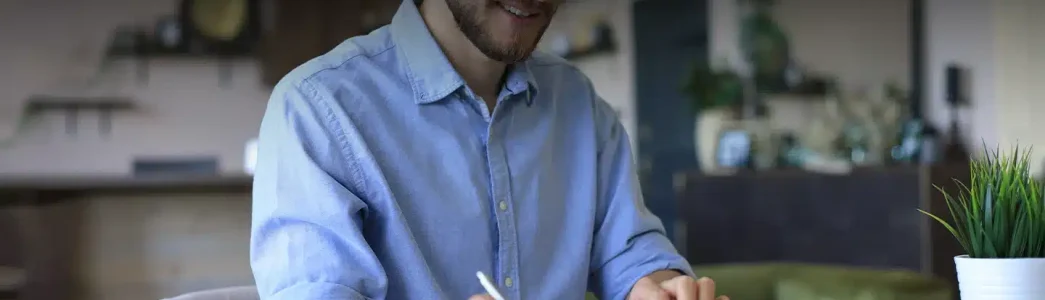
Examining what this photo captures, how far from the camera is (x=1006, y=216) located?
0.69 meters

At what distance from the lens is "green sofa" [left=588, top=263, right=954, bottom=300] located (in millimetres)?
1716

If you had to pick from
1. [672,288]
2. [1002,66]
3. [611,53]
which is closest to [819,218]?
[1002,66]

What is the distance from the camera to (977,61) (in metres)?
3.78

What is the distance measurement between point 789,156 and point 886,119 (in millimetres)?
385

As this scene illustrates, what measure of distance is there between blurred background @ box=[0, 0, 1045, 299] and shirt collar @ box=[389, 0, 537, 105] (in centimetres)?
295

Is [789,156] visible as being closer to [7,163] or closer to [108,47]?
[108,47]

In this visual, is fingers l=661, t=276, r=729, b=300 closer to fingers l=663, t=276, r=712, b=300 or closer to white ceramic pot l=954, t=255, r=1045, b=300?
fingers l=663, t=276, r=712, b=300

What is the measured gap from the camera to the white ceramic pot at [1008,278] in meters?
0.66

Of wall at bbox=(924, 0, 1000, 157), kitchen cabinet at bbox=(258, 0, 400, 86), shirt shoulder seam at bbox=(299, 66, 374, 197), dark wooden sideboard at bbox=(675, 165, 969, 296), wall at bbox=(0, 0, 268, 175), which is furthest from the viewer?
kitchen cabinet at bbox=(258, 0, 400, 86)

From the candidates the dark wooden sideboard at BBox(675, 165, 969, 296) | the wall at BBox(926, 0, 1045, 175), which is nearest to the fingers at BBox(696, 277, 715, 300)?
the dark wooden sideboard at BBox(675, 165, 969, 296)

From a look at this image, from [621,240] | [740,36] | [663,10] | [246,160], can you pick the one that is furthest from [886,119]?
[621,240]

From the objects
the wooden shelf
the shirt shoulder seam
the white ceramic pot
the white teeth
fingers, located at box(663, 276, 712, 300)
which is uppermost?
the white teeth

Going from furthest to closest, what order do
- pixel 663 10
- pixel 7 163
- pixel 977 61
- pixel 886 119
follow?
pixel 663 10
pixel 7 163
pixel 886 119
pixel 977 61

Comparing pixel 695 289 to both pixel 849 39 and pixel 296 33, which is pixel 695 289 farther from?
pixel 296 33
